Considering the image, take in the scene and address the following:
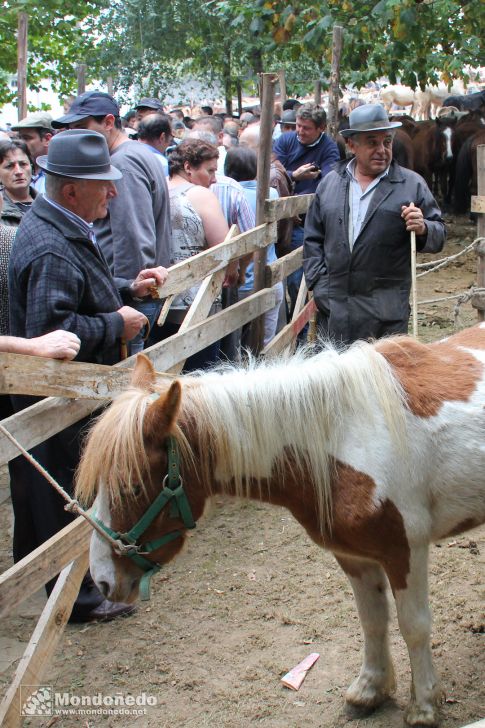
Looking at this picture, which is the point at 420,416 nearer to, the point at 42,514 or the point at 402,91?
the point at 42,514

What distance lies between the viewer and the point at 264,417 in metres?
2.46

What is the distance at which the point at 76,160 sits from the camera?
308 centimetres

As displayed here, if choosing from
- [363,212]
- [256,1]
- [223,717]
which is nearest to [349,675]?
[223,717]

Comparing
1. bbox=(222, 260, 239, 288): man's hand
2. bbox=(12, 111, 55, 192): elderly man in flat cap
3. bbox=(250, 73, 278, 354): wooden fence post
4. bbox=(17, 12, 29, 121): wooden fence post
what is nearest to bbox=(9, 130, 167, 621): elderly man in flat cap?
bbox=(222, 260, 239, 288): man's hand

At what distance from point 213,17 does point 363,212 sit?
53.5ft

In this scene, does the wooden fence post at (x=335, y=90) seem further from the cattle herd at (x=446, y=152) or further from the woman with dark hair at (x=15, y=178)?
the cattle herd at (x=446, y=152)

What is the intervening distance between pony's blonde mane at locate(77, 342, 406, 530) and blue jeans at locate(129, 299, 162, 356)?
140 cm

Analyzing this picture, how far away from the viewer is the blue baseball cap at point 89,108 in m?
4.32

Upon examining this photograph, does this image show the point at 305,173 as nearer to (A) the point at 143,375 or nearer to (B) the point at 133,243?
(B) the point at 133,243

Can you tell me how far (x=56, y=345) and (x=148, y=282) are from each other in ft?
2.80

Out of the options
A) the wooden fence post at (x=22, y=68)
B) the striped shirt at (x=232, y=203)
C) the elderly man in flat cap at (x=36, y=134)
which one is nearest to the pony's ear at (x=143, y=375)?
the striped shirt at (x=232, y=203)

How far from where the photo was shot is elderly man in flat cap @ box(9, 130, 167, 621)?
304 cm

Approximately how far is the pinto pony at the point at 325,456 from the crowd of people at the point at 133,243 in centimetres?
71

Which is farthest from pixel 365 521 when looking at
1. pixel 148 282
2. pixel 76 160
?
pixel 76 160
